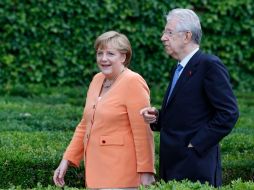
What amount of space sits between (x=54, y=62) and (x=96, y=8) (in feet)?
3.51

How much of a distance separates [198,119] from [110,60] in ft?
2.32

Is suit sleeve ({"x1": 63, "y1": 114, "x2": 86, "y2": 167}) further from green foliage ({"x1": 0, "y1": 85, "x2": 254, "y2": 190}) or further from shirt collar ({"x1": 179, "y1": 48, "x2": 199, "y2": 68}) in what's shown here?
shirt collar ({"x1": 179, "y1": 48, "x2": 199, "y2": 68})

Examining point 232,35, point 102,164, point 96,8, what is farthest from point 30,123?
point 232,35

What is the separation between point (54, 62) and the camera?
1228 cm

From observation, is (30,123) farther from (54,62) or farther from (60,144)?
(54,62)

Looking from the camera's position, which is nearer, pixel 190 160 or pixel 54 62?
pixel 190 160

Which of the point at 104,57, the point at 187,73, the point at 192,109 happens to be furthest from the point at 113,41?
the point at 192,109

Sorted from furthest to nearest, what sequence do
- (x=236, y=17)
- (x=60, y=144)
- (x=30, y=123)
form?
1. (x=236, y=17)
2. (x=30, y=123)
3. (x=60, y=144)

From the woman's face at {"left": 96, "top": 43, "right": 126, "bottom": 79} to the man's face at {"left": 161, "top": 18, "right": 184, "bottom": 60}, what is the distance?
14.4 inches

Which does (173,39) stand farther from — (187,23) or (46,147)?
(46,147)

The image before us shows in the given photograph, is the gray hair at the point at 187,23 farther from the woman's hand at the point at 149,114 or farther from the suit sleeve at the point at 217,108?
the woman's hand at the point at 149,114

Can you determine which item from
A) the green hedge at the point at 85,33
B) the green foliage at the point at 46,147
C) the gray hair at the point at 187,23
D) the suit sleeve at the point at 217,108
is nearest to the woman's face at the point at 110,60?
the gray hair at the point at 187,23

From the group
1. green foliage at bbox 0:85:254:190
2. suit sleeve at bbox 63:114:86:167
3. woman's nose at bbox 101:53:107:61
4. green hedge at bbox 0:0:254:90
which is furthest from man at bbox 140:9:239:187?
green hedge at bbox 0:0:254:90

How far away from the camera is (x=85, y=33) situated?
485 inches
